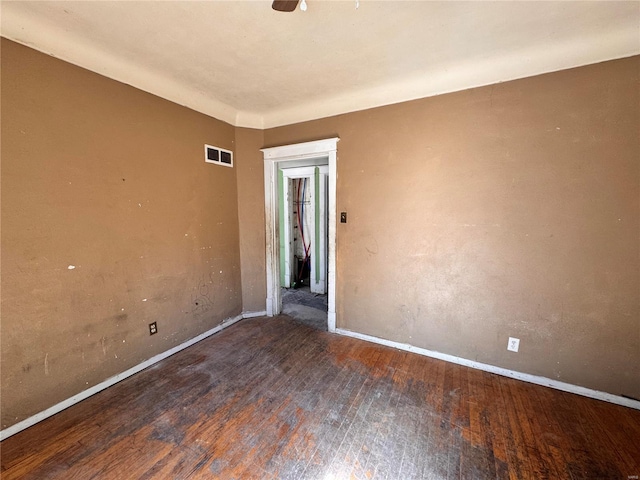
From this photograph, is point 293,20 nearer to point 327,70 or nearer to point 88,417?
point 327,70

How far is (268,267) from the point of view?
324 centimetres

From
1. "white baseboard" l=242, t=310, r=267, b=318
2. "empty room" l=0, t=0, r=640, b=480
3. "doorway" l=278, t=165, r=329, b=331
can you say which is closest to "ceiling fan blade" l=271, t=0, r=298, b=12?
"empty room" l=0, t=0, r=640, b=480

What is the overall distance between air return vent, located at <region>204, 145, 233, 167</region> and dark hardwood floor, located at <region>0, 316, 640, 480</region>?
2.05 m

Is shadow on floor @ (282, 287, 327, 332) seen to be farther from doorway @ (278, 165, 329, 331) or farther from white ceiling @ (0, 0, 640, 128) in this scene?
white ceiling @ (0, 0, 640, 128)

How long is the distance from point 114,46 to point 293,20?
1.29 m

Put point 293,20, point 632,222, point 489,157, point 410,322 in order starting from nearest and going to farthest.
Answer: point 293,20 < point 632,222 < point 489,157 < point 410,322

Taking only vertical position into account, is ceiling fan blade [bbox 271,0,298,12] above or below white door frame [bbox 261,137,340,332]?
above

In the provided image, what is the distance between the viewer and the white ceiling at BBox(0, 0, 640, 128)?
1441 millimetres

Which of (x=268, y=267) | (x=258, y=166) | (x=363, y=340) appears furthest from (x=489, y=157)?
(x=268, y=267)

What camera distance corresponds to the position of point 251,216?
314 centimetres

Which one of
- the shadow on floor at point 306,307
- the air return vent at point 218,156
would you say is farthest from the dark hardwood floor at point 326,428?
the air return vent at point 218,156

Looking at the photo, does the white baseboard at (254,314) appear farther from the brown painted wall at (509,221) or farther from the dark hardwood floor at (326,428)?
the brown painted wall at (509,221)

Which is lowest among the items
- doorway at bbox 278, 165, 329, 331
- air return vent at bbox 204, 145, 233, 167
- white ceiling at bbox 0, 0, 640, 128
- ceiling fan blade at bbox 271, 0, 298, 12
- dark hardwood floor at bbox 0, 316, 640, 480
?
dark hardwood floor at bbox 0, 316, 640, 480

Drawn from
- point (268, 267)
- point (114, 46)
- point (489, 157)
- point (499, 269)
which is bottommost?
point (268, 267)
